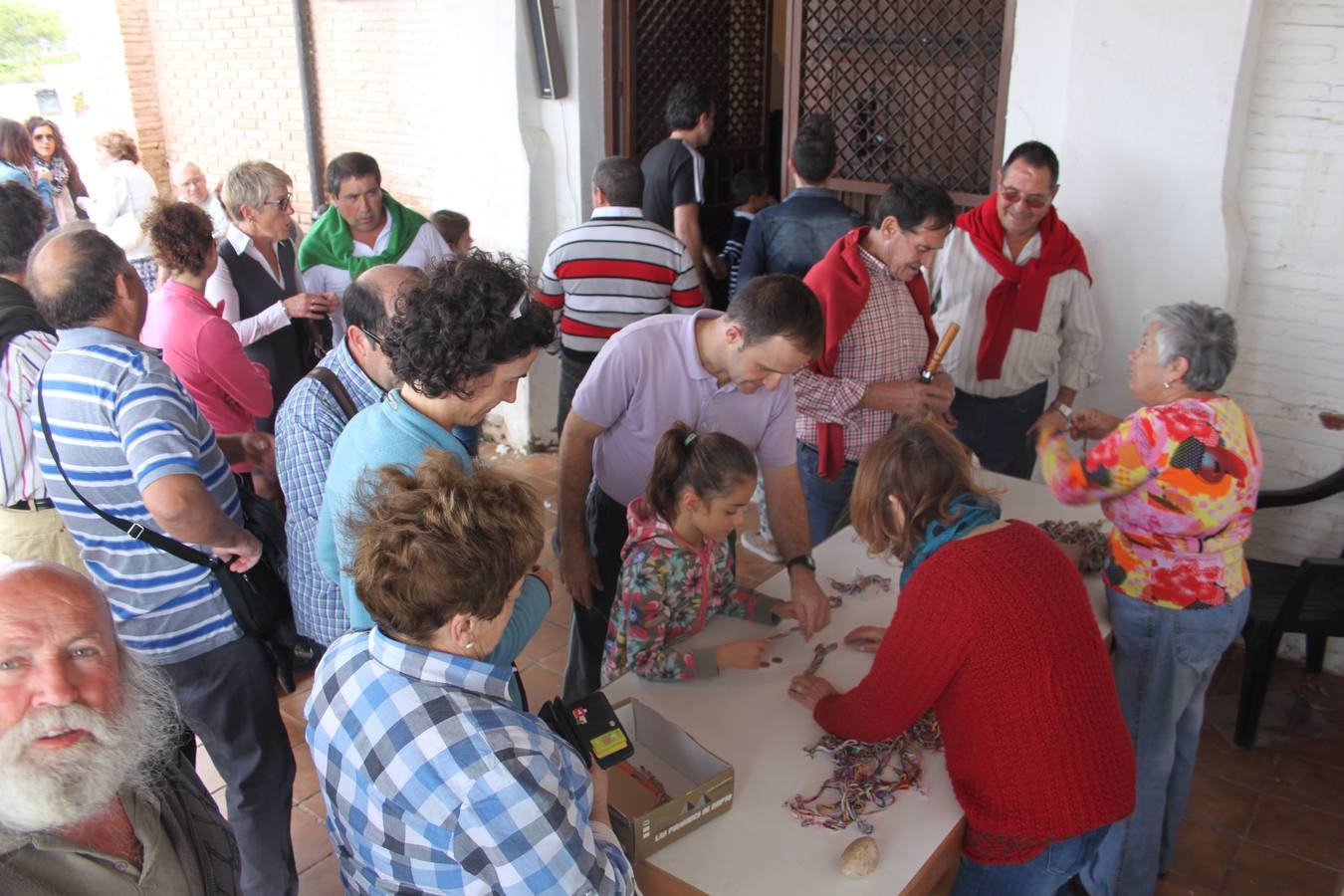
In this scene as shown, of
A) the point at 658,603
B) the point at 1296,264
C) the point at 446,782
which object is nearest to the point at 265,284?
the point at 658,603

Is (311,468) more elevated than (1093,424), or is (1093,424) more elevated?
(311,468)

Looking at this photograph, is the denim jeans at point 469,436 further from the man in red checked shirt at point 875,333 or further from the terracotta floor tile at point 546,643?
the terracotta floor tile at point 546,643

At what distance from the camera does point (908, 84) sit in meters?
5.00

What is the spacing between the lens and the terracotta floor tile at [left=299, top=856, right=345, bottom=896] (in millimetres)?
2982

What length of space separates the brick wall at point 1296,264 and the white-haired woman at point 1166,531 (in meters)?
1.55

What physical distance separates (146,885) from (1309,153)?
13.9 ft

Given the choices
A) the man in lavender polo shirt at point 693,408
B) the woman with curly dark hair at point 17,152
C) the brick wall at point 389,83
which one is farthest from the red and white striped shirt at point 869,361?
the woman with curly dark hair at point 17,152

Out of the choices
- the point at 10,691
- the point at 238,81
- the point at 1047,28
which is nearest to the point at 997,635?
the point at 10,691

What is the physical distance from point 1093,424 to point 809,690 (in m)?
1.44

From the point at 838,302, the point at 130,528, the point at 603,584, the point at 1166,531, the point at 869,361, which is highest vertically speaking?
the point at 838,302

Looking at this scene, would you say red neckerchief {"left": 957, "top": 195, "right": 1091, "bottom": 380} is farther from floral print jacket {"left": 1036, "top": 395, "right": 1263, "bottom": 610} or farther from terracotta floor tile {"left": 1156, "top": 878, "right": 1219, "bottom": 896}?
terracotta floor tile {"left": 1156, "top": 878, "right": 1219, "bottom": 896}

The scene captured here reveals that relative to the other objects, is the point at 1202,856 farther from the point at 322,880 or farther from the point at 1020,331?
the point at 322,880

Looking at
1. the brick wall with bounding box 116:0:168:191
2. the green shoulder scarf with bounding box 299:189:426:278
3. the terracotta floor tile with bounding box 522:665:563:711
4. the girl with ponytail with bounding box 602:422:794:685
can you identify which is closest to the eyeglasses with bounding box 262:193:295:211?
the green shoulder scarf with bounding box 299:189:426:278

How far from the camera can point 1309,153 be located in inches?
145
